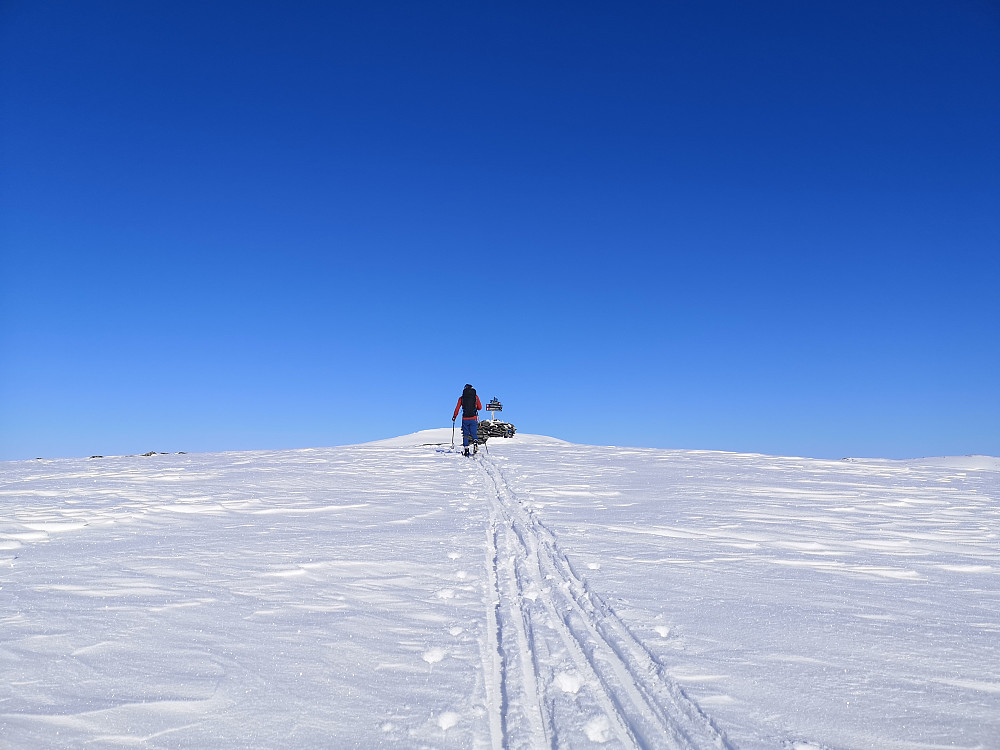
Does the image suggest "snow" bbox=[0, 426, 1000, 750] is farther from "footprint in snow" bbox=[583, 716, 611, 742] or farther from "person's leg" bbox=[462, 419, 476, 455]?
"person's leg" bbox=[462, 419, 476, 455]

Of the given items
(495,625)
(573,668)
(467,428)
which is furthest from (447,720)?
(467,428)

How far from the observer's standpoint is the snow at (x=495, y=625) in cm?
333

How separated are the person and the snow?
33.1 feet

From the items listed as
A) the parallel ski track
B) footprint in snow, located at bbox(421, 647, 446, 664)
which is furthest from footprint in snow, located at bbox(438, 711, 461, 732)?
footprint in snow, located at bbox(421, 647, 446, 664)

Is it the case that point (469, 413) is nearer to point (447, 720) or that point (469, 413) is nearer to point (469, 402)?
point (469, 402)

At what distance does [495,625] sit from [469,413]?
51.7 ft

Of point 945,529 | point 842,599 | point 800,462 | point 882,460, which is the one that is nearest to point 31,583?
point 842,599

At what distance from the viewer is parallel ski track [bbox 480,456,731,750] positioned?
3.20 metres

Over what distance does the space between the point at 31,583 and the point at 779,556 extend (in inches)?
346

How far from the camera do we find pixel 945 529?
8.69 metres

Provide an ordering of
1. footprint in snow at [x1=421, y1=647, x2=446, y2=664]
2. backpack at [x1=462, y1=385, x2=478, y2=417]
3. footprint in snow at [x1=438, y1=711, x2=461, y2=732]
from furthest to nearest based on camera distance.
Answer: backpack at [x1=462, y1=385, x2=478, y2=417] → footprint in snow at [x1=421, y1=647, x2=446, y2=664] → footprint in snow at [x1=438, y1=711, x2=461, y2=732]

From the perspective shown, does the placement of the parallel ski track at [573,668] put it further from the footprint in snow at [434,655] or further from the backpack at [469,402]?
the backpack at [469,402]

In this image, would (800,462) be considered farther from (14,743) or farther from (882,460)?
(14,743)

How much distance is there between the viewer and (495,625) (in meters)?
4.73
